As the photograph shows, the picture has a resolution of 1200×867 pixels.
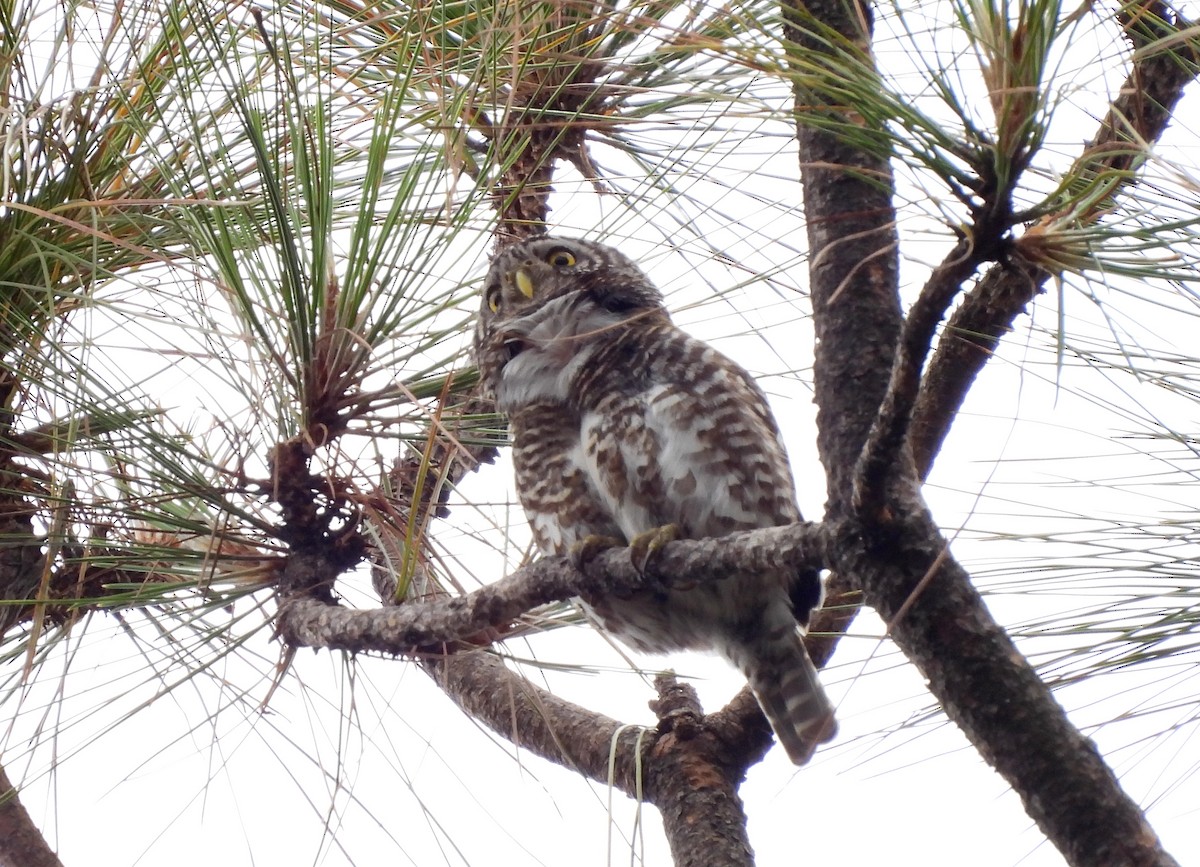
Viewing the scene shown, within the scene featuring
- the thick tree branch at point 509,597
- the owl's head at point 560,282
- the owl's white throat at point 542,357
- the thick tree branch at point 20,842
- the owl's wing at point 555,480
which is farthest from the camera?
the owl's head at point 560,282

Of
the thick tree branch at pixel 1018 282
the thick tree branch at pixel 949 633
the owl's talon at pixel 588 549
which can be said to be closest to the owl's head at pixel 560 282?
the owl's talon at pixel 588 549

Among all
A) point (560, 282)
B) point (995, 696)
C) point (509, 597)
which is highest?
point (560, 282)

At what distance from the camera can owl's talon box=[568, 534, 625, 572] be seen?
2205mm

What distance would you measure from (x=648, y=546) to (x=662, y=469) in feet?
0.98

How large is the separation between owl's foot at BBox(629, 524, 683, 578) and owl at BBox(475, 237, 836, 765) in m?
0.15

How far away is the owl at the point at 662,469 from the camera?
2.44 m

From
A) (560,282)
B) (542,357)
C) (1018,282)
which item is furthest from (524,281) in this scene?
(1018,282)

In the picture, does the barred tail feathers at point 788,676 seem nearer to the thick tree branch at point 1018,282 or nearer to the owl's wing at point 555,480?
the owl's wing at point 555,480

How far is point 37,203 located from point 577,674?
1.34 metres

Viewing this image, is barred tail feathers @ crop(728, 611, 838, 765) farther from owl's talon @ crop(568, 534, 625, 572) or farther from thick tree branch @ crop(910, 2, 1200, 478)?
thick tree branch @ crop(910, 2, 1200, 478)

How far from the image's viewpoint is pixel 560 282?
289 cm

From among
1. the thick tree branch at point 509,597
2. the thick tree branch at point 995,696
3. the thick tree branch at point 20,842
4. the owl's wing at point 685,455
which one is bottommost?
the thick tree branch at point 995,696

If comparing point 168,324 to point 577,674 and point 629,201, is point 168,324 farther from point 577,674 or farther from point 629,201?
point 577,674

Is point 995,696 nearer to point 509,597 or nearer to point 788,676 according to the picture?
point 509,597
